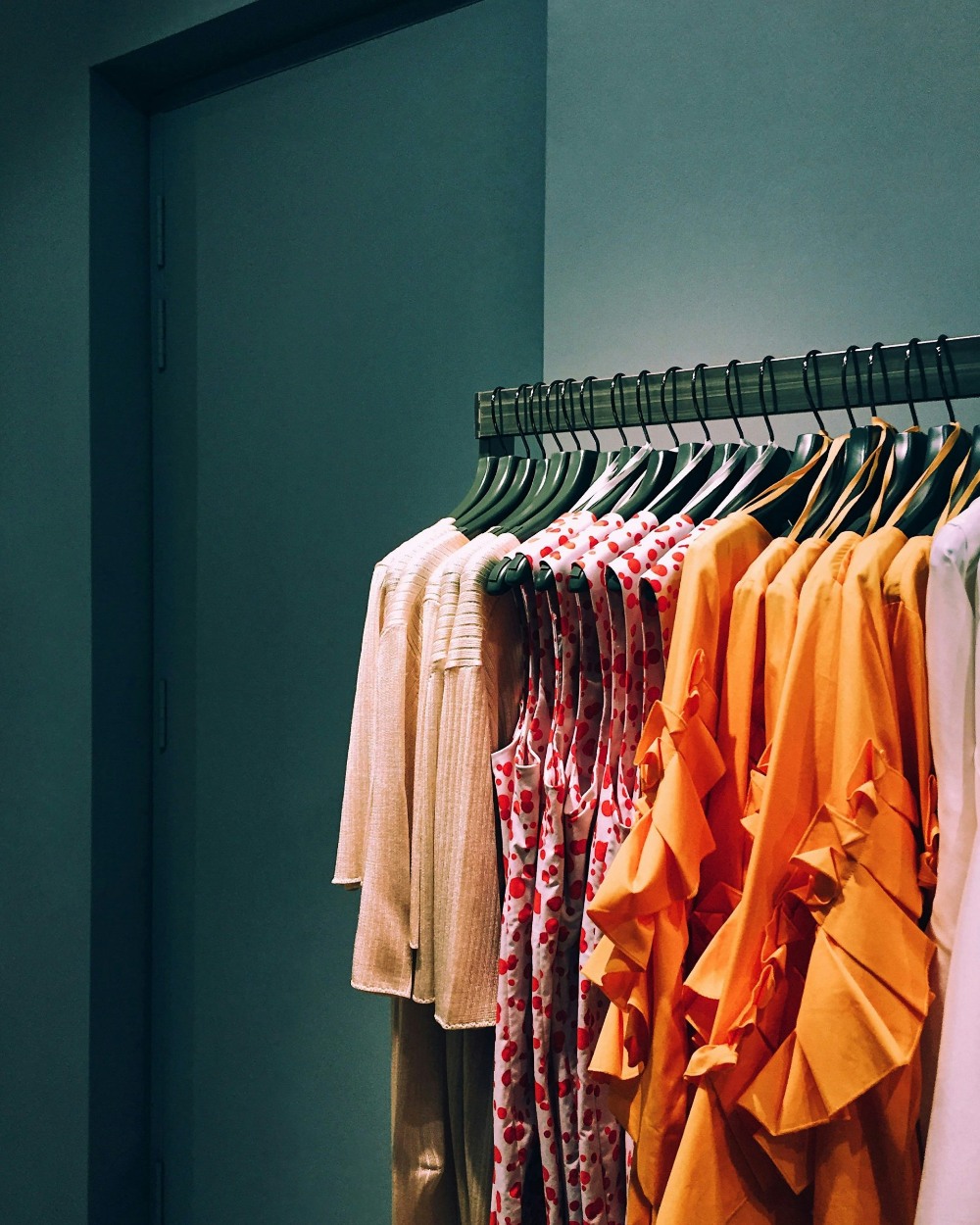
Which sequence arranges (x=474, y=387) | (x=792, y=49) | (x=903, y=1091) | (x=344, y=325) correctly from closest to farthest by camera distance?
1. (x=903, y=1091)
2. (x=792, y=49)
3. (x=474, y=387)
4. (x=344, y=325)

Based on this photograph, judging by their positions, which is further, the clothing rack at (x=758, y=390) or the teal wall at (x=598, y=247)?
the teal wall at (x=598, y=247)

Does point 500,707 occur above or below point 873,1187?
above

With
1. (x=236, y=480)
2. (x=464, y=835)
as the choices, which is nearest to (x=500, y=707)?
(x=464, y=835)

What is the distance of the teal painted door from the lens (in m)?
1.68

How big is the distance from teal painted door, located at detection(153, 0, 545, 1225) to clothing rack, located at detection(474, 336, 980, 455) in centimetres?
40

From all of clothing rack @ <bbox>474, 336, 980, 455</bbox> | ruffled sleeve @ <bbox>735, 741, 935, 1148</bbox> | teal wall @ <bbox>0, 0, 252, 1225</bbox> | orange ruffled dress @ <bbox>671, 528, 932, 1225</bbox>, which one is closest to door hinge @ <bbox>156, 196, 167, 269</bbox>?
teal wall @ <bbox>0, 0, 252, 1225</bbox>

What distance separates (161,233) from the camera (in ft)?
6.66

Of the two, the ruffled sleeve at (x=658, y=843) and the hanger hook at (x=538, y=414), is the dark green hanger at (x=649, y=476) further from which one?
the ruffled sleeve at (x=658, y=843)

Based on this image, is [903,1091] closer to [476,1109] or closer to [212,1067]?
[476,1109]

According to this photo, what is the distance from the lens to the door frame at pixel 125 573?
1935mm

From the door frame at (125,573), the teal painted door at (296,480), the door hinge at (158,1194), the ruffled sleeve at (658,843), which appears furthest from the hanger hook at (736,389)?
the door hinge at (158,1194)

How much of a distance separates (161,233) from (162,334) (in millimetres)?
191

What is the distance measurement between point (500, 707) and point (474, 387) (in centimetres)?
70

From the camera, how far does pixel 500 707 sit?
1.13m
